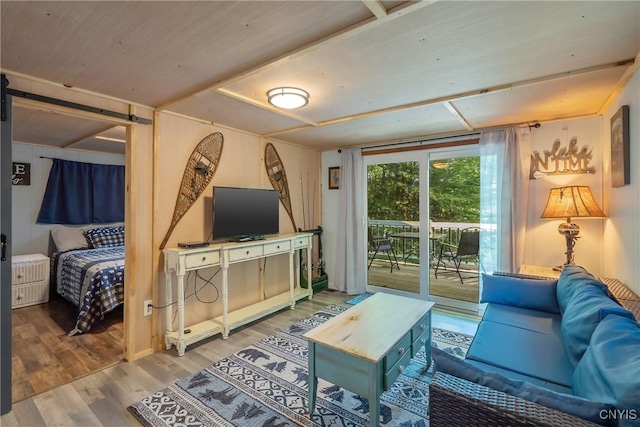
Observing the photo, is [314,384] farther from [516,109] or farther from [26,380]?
[516,109]

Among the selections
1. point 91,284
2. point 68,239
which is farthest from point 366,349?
point 68,239

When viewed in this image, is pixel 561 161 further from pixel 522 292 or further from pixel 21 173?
pixel 21 173

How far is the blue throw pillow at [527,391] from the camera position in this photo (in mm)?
883

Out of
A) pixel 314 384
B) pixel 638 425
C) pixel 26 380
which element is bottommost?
pixel 26 380

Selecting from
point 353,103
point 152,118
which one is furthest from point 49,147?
point 353,103

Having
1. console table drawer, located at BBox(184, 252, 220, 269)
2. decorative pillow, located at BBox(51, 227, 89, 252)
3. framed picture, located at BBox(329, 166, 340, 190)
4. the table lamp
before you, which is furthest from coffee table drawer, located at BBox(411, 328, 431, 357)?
decorative pillow, located at BBox(51, 227, 89, 252)

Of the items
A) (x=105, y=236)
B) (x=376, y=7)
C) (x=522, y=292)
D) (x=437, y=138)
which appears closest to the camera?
(x=376, y=7)

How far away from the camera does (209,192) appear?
314 cm

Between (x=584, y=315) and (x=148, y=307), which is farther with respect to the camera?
(x=148, y=307)

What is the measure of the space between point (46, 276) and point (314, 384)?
4.17 m

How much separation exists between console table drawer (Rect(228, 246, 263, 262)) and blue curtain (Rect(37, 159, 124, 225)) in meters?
3.20

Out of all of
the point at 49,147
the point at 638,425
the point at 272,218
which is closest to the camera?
the point at 638,425

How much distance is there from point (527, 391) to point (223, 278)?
2.51 m

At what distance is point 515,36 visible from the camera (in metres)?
Result: 1.50
